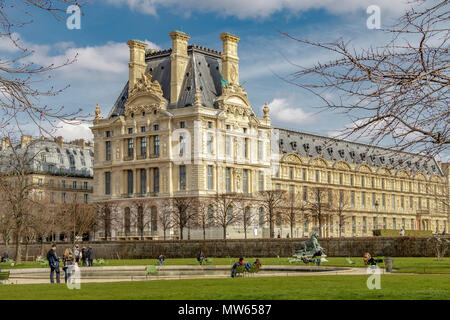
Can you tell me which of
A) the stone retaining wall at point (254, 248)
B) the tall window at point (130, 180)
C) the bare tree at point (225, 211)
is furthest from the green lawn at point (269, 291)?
the tall window at point (130, 180)

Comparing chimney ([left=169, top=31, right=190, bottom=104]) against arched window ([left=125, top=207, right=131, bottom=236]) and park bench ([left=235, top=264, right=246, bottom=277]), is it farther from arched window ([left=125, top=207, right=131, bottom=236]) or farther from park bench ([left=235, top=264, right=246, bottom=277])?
park bench ([left=235, top=264, right=246, bottom=277])

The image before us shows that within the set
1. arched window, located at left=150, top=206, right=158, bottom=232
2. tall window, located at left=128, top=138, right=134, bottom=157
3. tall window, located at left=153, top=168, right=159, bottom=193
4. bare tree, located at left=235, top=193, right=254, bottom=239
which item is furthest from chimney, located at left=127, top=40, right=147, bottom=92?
bare tree, located at left=235, top=193, right=254, bottom=239

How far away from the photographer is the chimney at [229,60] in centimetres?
9369

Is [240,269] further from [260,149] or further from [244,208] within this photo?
[260,149]

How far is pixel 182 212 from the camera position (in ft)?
268

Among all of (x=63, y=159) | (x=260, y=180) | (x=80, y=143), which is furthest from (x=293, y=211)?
(x=80, y=143)

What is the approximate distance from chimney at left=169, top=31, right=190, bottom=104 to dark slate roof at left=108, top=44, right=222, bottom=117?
2.02 feet

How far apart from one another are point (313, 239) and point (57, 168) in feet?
239

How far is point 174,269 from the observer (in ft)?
147

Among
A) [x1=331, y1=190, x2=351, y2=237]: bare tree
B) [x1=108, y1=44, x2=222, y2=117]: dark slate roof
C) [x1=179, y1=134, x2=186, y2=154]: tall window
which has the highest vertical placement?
[x1=108, y1=44, x2=222, y2=117]: dark slate roof

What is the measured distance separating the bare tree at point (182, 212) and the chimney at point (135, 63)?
18.9m

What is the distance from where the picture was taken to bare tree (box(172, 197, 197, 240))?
80938mm
